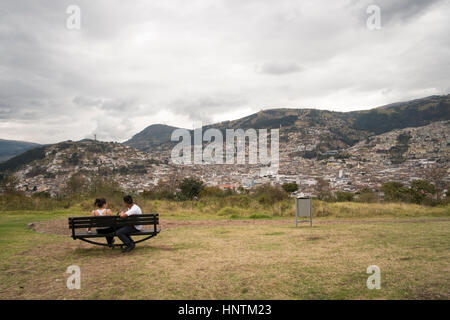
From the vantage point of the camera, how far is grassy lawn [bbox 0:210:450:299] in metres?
3.98

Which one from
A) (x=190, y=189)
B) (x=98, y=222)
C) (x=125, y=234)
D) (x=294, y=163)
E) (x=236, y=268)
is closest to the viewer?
(x=236, y=268)

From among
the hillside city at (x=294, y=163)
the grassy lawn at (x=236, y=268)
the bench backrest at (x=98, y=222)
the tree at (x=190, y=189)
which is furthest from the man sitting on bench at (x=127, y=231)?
the hillside city at (x=294, y=163)

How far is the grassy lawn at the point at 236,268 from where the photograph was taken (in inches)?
157

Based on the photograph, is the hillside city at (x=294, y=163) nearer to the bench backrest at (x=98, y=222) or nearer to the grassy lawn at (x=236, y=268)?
the grassy lawn at (x=236, y=268)

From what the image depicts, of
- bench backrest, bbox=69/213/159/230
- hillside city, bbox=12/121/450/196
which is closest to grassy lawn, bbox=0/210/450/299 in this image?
bench backrest, bbox=69/213/159/230

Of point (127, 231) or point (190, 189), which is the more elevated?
point (127, 231)

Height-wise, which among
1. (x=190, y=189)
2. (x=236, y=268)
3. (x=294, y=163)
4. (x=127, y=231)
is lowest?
(x=236, y=268)

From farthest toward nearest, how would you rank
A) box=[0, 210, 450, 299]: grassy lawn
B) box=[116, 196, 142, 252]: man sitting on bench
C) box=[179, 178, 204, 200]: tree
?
box=[179, 178, 204, 200]: tree, box=[116, 196, 142, 252]: man sitting on bench, box=[0, 210, 450, 299]: grassy lawn

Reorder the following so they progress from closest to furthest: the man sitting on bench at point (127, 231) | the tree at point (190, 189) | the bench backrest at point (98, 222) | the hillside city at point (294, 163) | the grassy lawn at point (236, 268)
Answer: the grassy lawn at point (236, 268) < the bench backrest at point (98, 222) < the man sitting on bench at point (127, 231) < the tree at point (190, 189) < the hillside city at point (294, 163)

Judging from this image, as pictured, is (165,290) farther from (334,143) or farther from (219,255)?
(334,143)

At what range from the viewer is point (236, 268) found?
510 centimetres

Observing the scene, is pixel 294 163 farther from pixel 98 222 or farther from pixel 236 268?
pixel 236 268

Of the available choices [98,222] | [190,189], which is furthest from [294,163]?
[98,222]

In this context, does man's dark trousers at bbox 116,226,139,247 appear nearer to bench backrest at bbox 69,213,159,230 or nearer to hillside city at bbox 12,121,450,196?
bench backrest at bbox 69,213,159,230
